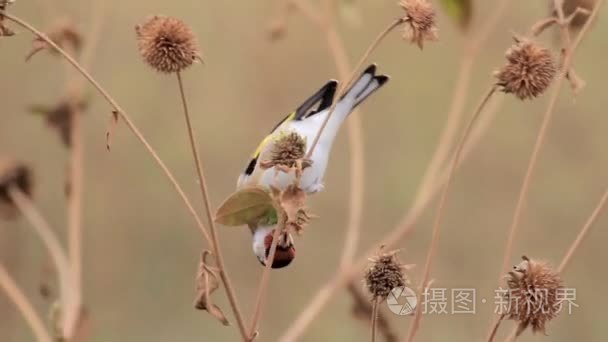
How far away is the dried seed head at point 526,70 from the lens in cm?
41

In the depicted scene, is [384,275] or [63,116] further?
[63,116]

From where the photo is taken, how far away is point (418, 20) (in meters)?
0.41

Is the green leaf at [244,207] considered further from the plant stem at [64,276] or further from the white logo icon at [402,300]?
the plant stem at [64,276]

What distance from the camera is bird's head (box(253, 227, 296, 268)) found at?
47 cm

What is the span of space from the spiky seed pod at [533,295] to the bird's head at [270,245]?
0.41 ft

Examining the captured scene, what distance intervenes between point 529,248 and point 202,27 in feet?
1.57

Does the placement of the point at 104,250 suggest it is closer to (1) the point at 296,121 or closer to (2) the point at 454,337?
(2) the point at 454,337

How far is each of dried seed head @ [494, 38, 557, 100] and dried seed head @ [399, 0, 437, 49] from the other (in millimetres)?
42

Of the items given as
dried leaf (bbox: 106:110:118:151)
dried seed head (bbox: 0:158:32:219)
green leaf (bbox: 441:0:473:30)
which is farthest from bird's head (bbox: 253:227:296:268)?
dried seed head (bbox: 0:158:32:219)

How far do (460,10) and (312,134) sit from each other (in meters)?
0.24

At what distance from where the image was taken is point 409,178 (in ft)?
3.34

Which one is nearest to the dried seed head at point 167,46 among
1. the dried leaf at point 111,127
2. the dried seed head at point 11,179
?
the dried leaf at point 111,127

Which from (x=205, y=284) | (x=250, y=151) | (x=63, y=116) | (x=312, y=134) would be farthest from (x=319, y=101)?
(x=250, y=151)

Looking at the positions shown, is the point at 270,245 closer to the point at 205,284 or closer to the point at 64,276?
the point at 205,284
